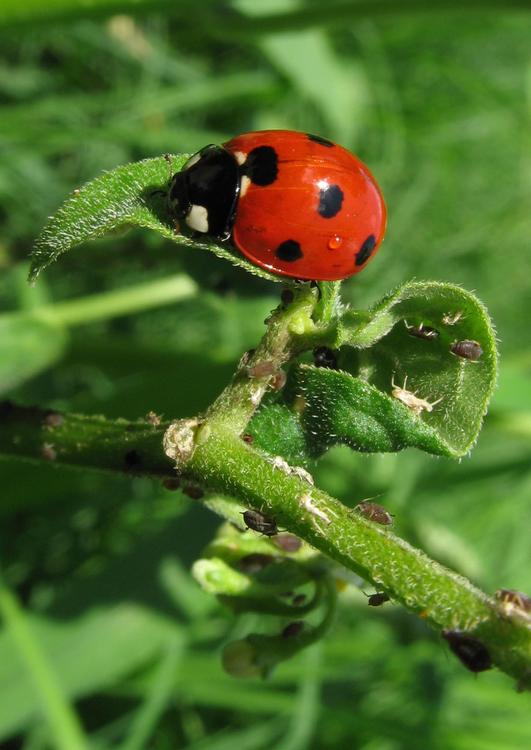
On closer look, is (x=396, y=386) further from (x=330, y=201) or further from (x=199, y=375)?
(x=199, y=375)

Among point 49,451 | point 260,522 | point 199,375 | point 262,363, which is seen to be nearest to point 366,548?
point 260,522

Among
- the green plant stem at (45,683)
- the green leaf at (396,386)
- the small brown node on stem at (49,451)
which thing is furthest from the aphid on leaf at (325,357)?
the green plant stem at (45,683)

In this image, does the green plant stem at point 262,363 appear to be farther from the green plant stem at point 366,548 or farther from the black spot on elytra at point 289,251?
the black spot on elytra at point 289,251

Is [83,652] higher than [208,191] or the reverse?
the reverse

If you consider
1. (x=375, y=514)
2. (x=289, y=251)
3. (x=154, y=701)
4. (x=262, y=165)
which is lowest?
(x=154, y=701)

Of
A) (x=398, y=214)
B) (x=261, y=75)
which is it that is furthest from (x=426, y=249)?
(x=261, y=75)

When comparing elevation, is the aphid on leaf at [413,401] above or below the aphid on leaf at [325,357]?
below

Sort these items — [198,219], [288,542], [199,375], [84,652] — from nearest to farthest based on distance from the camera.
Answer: [288,542]
[198,219]
[199,375]
[84,652]

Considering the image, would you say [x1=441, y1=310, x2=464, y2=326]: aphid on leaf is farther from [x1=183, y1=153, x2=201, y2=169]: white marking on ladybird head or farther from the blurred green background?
the blurred green background
